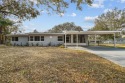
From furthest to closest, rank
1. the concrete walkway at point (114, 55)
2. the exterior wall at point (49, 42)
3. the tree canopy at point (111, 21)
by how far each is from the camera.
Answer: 1. the tree canopy at point (111, 21)
2. the exterior wall at point (49, 42)
3. the concrete walkway at point (114, 55)

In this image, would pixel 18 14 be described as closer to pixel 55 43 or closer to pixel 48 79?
pixel 48 79

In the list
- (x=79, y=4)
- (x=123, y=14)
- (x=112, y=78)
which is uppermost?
(x=123, y=14)

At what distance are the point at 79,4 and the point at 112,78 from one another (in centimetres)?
343

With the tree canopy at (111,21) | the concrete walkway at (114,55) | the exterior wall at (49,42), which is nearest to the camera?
the concrete walkway at (114,55)

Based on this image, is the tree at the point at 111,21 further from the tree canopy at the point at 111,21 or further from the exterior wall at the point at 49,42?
the exterior wall at the point at 49,42

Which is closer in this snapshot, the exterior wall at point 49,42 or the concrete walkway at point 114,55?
the concrete walkway at point 114,55

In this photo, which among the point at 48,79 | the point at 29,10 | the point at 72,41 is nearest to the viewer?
the point at 48,79

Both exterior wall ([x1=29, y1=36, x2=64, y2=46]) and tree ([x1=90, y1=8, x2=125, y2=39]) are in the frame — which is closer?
exterior wall ([x1=29, y1=36, x2=64, y2=46])

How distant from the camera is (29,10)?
37.6ft

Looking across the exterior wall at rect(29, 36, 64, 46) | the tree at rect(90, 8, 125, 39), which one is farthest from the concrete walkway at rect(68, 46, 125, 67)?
the tree at rect(90, 8, 125, 39)

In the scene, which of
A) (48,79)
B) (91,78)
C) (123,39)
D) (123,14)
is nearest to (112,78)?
(91,78)

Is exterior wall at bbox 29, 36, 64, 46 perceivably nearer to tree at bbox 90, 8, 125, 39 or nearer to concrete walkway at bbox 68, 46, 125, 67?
concrete walkway at bbox 68, 46, 125, 67

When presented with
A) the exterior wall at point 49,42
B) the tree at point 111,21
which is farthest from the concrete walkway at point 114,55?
the tree at point 111,21

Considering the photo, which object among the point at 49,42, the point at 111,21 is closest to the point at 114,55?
the point at 49,42
